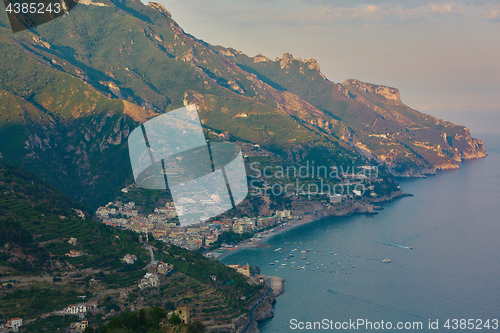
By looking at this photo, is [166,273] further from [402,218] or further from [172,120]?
[172,120]

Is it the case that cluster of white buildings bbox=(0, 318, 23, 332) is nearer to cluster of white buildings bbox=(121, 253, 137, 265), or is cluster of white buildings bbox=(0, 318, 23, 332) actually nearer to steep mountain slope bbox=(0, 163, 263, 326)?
steep mountain slope bbox=(0, 163, 263, 326)

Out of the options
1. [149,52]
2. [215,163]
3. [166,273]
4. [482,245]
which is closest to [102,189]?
[215,163]

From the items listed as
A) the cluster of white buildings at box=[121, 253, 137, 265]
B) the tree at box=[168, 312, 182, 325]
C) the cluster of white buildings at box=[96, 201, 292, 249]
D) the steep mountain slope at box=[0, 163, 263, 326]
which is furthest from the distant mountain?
the tree at box=[168, 312, 182, 325]

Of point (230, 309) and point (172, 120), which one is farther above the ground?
point (172, 120)

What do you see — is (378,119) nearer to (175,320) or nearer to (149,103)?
(149,103)

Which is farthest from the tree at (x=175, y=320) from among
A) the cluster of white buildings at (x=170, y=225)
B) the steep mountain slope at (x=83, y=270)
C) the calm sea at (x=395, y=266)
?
the cluster of white buildings at (x=170, y=225)

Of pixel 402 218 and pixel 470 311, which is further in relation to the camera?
pixel 402 218

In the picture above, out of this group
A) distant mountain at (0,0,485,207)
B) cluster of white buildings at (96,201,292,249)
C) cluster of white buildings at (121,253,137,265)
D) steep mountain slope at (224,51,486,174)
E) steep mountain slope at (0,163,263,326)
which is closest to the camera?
steep mountain slope at (0,163,263,326)
